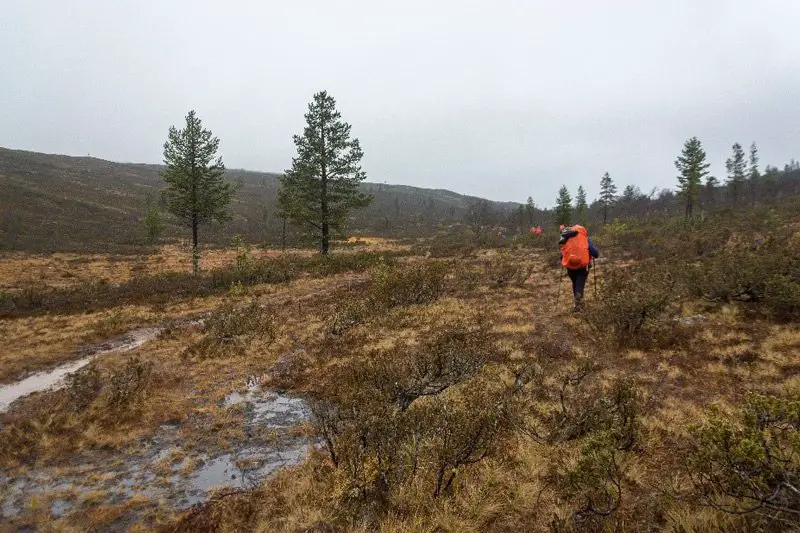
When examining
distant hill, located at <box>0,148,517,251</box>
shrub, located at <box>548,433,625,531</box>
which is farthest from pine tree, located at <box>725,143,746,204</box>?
shrub, located at <box>548,433,625,531</box>

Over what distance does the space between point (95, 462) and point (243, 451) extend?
1.79 metres

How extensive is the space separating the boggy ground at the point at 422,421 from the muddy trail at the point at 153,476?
0.03 meters

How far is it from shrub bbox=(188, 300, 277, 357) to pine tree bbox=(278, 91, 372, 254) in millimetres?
12965

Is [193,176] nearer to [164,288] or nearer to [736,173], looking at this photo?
[164,288]

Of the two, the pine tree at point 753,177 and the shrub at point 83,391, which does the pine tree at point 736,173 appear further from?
the shrub at point 83,391

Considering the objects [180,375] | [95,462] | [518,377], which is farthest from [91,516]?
[518,377]

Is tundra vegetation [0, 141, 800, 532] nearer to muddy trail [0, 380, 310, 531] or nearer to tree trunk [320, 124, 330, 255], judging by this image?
muddy trail [0, 380, 310, 531]

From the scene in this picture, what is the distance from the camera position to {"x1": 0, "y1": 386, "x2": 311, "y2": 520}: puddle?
171 inches

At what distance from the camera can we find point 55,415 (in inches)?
245

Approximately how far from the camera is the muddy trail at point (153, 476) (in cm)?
423

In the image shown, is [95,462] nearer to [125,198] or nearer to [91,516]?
[91,516]

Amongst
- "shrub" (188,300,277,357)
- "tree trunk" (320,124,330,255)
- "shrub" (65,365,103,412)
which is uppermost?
"tree trunk" (320,124,330,255)

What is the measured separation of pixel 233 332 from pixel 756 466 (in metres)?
10.1

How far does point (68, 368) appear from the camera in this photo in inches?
360
